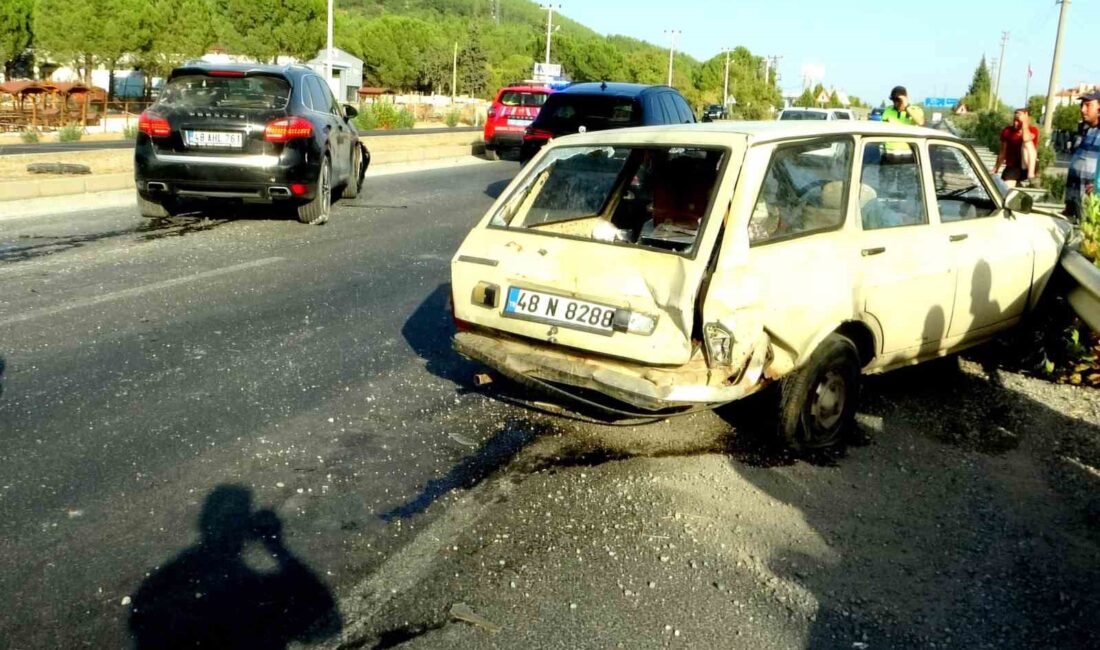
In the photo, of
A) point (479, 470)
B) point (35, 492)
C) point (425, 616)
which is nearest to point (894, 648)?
point (425, 616)

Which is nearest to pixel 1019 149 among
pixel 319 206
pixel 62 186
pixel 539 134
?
pixel 539 134

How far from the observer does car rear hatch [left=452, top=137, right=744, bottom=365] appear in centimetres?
452

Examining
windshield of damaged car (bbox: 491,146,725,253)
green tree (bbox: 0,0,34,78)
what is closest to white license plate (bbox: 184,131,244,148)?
windshield of damaged car (bbox: 491,146,725,253)

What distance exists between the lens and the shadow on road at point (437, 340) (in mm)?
6227

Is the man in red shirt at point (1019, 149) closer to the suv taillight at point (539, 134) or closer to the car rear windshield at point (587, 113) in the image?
the car rear windshield at point (587, 113)

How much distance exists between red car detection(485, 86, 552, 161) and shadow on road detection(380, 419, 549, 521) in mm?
19140

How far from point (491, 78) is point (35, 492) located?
130 meters

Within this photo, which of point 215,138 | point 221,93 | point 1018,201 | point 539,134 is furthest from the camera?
point 539,134

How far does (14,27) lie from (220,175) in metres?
68.8

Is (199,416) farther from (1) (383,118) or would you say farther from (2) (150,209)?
(1) (383,118)

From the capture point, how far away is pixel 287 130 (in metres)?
11.4

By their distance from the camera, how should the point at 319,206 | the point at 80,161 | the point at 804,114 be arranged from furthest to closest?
the point at 804,114 < the point at 80,161 < the point at 319,206

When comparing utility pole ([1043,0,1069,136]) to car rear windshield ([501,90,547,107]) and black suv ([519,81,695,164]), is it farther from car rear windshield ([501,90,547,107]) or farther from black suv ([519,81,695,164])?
black suv ([519,81,695,164])

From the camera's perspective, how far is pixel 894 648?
329 cm
